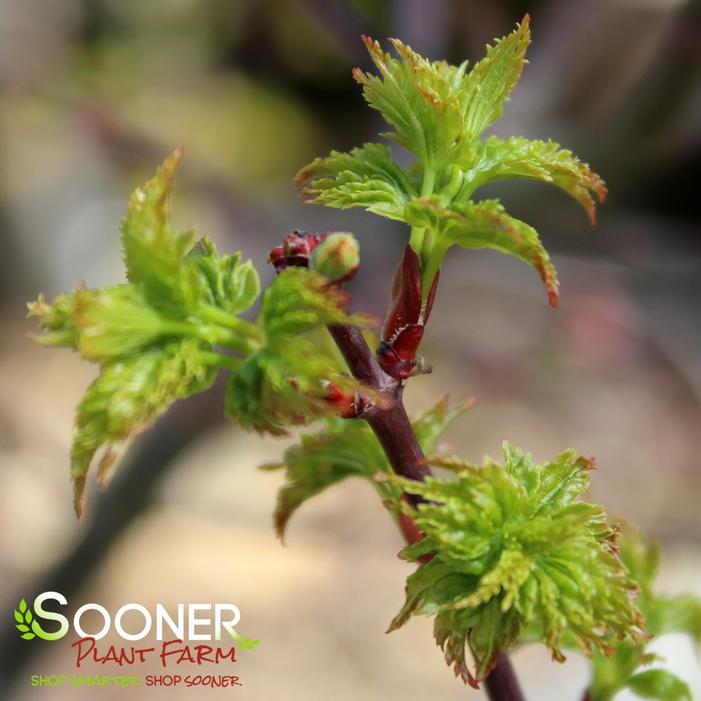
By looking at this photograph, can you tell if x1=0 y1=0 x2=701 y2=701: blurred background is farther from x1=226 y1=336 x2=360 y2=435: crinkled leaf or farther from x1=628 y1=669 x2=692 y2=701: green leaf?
x1=226 y1=336 x2=360 y2=435: crinkled leaf

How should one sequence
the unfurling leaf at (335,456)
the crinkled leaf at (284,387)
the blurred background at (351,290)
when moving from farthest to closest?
the blurred background at (351,290)
the unfurling leaf at (335,456)
the crinkled leaf at (284,387)

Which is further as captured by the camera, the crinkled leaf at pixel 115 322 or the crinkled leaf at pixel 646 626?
the crinkled leaf at pixel 646 626

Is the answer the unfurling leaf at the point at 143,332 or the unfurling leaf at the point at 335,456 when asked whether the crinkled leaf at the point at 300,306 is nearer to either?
the unfurling leaf at the point at 143,332

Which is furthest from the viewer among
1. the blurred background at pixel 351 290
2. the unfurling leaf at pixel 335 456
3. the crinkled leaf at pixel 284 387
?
the blurred background at pixel 351 290

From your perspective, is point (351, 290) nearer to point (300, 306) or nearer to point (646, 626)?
point (646, 626)

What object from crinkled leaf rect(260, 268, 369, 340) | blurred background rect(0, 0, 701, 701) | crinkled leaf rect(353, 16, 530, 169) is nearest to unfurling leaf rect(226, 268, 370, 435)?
crinkled leaf rect(260, 268, 369, 340)

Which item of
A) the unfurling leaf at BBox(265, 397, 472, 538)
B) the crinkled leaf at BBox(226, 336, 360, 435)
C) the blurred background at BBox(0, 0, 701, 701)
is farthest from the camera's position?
the blurred background at BBox(0, 0, 701, 701)

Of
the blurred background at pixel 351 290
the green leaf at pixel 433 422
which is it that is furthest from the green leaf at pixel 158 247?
the blurred background at pixel 351 290

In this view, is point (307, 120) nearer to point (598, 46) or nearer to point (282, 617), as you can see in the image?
point (598, 46)
